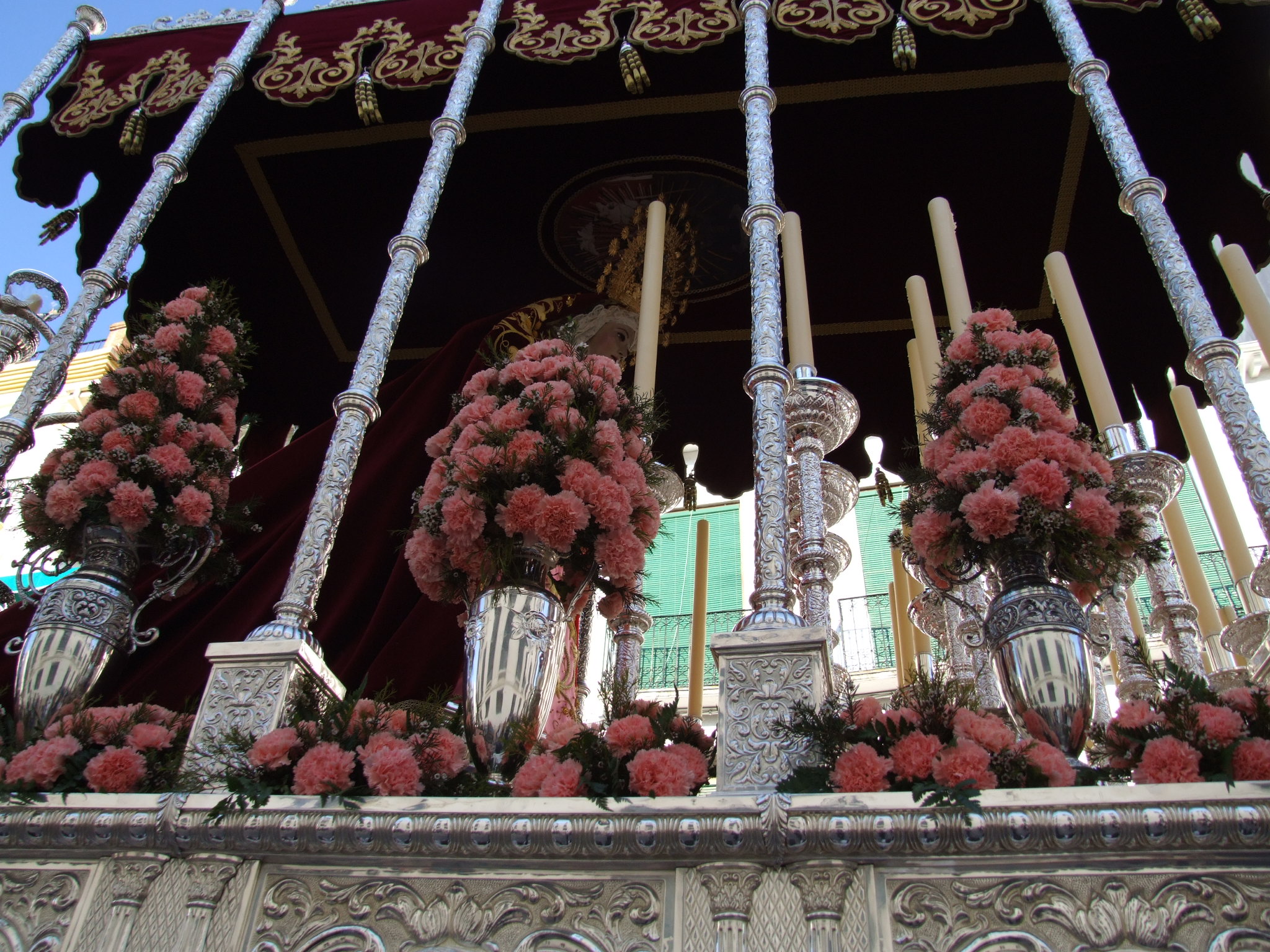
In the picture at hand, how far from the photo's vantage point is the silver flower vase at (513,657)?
6.77ft

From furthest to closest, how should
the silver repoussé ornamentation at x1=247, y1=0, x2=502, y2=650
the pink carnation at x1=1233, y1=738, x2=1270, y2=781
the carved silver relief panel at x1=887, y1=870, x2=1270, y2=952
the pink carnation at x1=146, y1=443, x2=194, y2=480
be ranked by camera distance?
the pink carnation at x1=146, y1=443, x2=194, y2=480 → the silver repoussé ornamentation at x1=247, y1=0, x2=502, y2=650 → the pink carnation at x1=1233, y1=738, x2=1270, y2=781 → the carved silver relief panel at x1=887, y1=870, x2=1270, y2=952

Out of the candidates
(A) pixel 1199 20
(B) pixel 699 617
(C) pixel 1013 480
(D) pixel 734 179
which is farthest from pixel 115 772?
(A) pixel 1199 20

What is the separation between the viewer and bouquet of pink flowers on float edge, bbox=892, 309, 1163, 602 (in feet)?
7.05

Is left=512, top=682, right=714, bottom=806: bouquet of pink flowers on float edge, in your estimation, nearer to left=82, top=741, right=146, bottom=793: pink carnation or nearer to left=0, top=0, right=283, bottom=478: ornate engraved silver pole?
left=82, top=741, right=146, bottom=793: pink carnation

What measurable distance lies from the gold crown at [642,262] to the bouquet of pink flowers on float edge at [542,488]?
205 centimetres

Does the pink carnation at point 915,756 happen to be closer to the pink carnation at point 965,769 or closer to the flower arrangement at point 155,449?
the pink carnation at point 965,769

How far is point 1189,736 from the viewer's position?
169cm

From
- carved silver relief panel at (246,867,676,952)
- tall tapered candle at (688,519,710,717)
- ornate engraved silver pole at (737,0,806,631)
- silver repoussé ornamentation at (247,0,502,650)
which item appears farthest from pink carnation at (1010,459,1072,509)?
tall tapered candle at (688,519,710,717)

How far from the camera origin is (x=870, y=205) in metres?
4.60

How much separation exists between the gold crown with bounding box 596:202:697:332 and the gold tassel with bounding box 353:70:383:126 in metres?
1.17

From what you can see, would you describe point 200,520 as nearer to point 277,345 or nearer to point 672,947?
point 672,947

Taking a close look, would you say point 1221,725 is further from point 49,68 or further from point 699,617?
point 49,68

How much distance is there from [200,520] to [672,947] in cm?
183

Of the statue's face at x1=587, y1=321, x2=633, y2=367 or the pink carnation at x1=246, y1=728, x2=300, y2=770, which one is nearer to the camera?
the pink carnation at x1=246, y1=728, x2=300, y2=770
